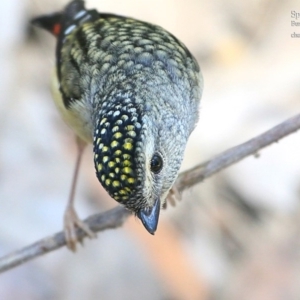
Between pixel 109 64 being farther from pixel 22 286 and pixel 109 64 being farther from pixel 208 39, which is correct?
pixel 208 39

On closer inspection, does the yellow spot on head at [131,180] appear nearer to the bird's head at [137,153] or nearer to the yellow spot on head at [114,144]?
the bird's head at [137,153]

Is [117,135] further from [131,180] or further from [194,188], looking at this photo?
[194,188]

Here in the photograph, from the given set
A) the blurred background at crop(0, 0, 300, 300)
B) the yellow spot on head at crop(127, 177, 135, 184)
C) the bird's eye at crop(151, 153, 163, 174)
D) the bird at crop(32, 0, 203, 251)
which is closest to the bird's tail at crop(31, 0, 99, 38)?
the bird at crop(32, 0, 203, 251)

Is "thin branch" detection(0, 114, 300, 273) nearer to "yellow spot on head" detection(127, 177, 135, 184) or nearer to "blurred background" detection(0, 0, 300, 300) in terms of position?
"yellow spot on head" detection(127, 177, 135, 184)

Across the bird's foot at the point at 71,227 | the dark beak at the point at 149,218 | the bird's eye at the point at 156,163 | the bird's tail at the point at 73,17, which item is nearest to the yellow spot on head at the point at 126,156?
the bird's eye at the point at 156,163

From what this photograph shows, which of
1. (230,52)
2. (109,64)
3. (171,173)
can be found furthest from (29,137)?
(171,173)

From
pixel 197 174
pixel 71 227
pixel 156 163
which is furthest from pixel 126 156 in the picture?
pixel 71 227
